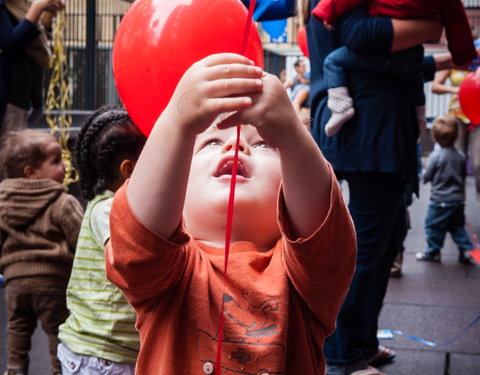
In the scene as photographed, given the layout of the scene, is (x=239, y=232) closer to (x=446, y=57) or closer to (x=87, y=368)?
(x=87, y=368)

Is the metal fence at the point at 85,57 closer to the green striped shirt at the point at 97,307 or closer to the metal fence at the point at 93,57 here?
the metal fence at the point at 93,57

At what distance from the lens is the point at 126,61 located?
156cm

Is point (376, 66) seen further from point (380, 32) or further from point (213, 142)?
point (213, 142)

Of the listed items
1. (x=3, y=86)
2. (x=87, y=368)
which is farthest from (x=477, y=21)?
(x=87, y=368)

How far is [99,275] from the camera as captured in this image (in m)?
2.40

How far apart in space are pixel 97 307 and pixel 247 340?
1058 mm

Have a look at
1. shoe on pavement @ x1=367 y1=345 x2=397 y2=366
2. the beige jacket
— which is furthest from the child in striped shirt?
shoe on pavement @ x1=367 y1=345 x2=397 y2=366

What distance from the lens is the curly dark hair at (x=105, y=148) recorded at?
2.58 meters

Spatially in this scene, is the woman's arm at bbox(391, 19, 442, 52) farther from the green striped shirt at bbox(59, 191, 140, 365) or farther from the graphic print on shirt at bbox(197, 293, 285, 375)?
the graphic print on shirt at bbox(197, 293, 285, 375)

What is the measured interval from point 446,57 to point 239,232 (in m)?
2.03

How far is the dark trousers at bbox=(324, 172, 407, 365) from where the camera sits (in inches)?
113

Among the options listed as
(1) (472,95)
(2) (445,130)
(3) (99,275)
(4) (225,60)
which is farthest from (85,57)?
(4) (225,60)

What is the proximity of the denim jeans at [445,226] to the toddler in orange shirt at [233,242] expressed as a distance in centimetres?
530

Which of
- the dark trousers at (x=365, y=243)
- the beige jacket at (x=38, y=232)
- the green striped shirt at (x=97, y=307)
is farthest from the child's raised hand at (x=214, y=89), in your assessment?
the beige jacket at (x=38, y=232)
